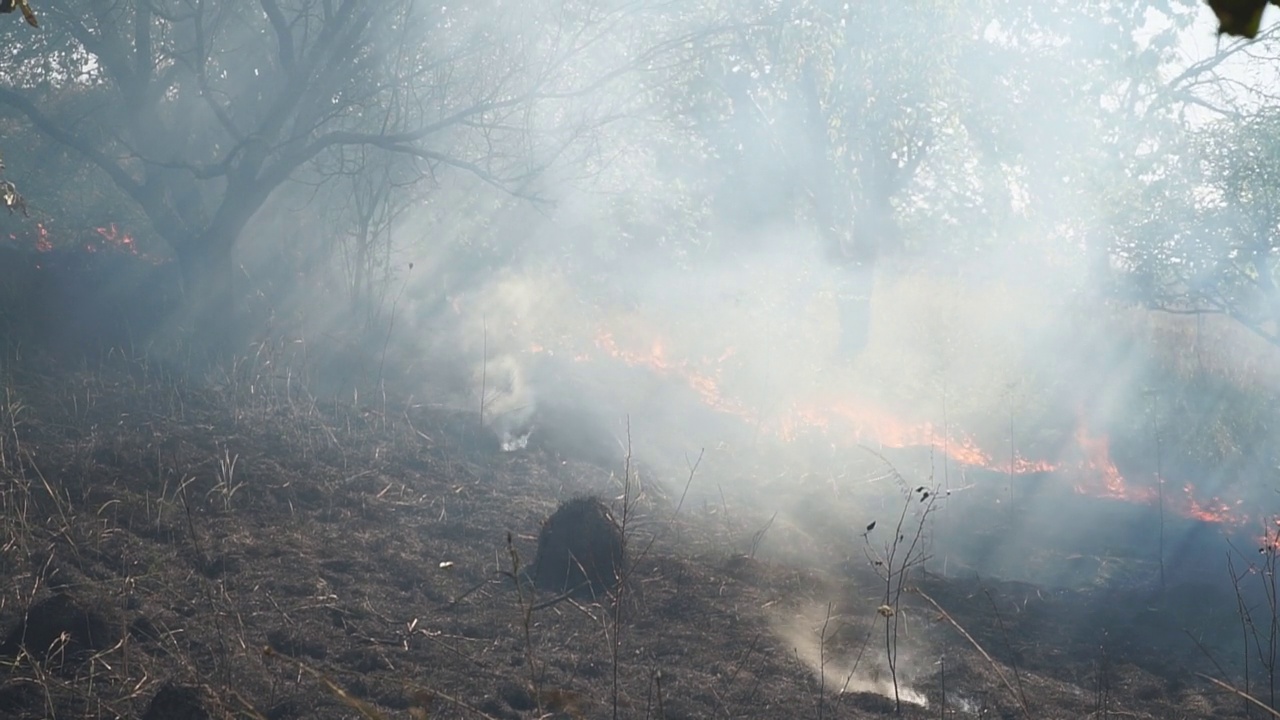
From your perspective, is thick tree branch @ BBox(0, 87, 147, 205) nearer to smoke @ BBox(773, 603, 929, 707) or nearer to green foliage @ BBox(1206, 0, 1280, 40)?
smoke @ BBox(773, 603, 929, 707)

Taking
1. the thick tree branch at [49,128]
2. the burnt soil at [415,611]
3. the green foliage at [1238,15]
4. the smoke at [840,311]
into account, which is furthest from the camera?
the smoke at [840,311]

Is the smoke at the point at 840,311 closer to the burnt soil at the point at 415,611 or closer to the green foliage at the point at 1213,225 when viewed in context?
the green foliage at the point at 1213,225

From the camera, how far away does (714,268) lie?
17.8 m

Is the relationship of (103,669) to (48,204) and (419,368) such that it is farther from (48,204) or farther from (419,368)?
(48,204)

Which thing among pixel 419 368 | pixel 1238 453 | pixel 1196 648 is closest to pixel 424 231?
pixel 419 368

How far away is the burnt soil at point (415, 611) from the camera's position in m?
4.01

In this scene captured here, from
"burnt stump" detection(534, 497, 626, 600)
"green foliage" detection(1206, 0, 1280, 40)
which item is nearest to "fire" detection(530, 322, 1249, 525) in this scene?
"burnt stump" detection(534, 497, 626, 600)

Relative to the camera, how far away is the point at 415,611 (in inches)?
203

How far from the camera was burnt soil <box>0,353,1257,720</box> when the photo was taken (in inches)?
158

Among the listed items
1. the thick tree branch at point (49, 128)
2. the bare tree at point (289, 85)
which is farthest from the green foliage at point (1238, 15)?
the thick tree branch at point (49, 128)

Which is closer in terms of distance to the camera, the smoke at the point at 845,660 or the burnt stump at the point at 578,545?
the smoke at the point at 845,660

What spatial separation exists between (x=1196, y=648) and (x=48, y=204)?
16361mm

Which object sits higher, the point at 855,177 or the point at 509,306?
the point at 855,177

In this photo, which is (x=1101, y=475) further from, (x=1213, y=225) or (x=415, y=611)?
(x=415, y=611)
